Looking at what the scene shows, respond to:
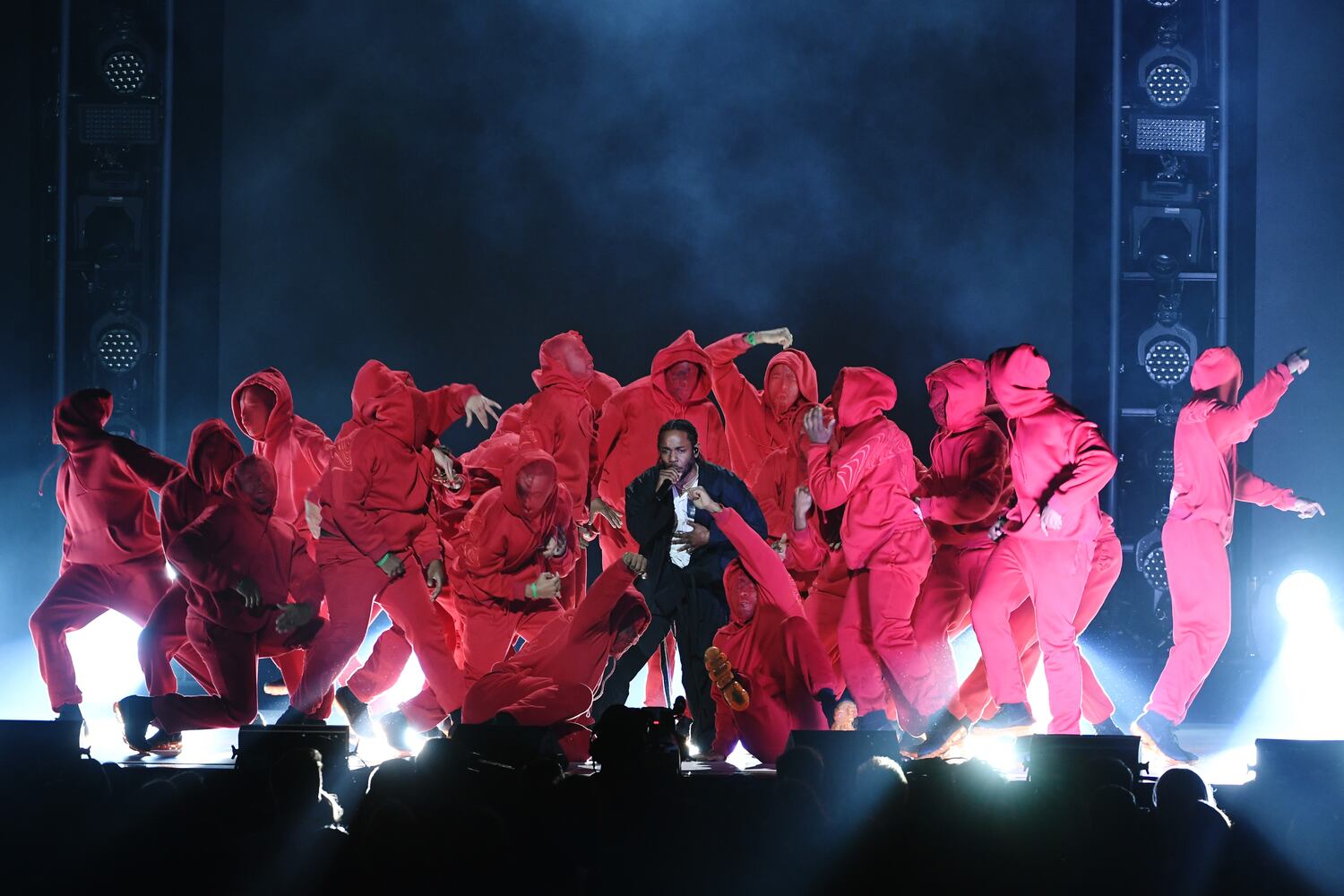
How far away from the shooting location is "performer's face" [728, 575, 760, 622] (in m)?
5.30

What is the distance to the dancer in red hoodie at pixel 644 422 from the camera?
20.9 feet

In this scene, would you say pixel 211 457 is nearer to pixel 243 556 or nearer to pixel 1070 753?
pixel 243 556

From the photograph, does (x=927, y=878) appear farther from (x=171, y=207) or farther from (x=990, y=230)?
(x=171, y=207)

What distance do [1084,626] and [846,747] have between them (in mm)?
2367

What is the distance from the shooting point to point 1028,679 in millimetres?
5824

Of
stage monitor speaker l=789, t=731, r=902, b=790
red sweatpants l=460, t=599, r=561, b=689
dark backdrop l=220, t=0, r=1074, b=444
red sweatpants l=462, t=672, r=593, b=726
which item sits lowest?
red sweatpants l=462, t=672, r=593, b=726

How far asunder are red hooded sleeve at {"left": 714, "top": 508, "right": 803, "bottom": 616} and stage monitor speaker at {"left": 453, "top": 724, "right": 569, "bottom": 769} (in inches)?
58.0

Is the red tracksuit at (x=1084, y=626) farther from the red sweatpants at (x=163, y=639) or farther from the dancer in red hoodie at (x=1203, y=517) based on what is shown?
the red sweatpants at (x=163, y=639)

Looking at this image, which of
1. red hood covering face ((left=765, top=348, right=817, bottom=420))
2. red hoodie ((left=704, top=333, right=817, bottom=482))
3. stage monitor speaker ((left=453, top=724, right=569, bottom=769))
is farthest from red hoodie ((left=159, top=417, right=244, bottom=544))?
red hood covering face ((left=765, top=348, right=817, bottom=420))

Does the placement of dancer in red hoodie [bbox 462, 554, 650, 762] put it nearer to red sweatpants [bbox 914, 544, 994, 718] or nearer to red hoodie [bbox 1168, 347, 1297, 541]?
red sweatpants [bbox 914, 544, 994, 718]

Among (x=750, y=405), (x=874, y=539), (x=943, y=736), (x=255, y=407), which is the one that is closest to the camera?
(x=943, y=736)

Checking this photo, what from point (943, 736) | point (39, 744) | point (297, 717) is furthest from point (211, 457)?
point (943, 736)

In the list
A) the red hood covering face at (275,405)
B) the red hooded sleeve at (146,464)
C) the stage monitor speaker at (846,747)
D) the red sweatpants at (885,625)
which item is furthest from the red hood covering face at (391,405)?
the stage monitor speaker at (846,747)

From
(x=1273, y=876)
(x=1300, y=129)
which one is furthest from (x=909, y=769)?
(x=1300, y=129)
